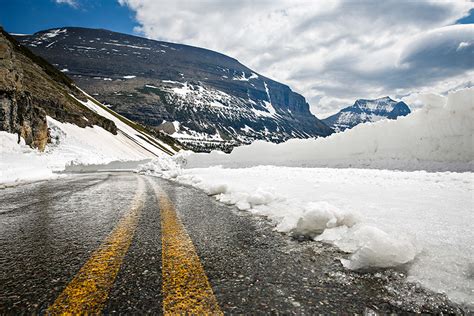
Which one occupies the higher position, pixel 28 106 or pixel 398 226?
pixel 28 106

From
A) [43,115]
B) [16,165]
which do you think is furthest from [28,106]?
[16,165]

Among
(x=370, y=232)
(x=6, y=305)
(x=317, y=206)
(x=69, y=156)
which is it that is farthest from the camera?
(x=69, y=156)

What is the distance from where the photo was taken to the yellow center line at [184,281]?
1.50 meters

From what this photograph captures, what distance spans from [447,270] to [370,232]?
1.75ft

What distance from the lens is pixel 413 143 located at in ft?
37.7

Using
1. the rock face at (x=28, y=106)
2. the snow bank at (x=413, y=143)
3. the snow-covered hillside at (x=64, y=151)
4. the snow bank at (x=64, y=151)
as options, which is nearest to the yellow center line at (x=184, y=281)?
the snow bank at (x=413, y=143)

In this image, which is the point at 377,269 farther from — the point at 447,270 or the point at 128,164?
the point at 128,164

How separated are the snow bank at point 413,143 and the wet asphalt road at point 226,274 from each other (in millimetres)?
9858

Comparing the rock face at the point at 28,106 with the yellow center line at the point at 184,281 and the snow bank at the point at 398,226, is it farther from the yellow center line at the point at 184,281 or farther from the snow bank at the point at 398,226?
the snow bank at the point at 398,226

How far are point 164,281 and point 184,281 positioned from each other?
136mm

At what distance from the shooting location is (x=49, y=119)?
47562mm

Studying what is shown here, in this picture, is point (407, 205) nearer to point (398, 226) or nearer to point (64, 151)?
point (398, 226)

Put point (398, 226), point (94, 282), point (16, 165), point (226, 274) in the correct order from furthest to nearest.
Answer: point (16, 165), point (398, 226), point (226, 274), point (94, 282)

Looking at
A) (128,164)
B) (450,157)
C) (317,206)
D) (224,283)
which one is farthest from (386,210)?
(128,164)
